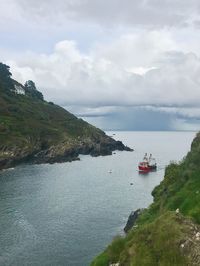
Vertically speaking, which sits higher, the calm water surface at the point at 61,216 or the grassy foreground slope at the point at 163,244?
the grassy foreground slope at the point at 163,244

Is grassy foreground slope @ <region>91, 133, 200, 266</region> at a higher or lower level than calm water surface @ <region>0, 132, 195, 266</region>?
higher

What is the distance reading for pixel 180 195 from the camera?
61.9m

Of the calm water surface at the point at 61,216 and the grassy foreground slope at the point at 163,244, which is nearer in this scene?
the grassy foreground slope at the point at 163,244

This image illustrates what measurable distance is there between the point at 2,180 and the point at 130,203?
67.9 meters

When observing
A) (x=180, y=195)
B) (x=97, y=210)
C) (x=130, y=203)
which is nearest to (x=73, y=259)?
(x=180, y=195)

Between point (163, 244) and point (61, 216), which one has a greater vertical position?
point (163, 244)

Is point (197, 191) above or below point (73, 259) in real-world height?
above

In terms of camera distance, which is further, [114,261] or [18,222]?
[18,222]

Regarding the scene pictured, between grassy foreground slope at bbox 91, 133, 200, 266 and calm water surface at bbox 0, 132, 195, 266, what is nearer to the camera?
grassy foreground slope at bbox 91, 133, 200, 266

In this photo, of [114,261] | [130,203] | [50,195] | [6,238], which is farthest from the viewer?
[50,195]

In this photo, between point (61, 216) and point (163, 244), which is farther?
point (61, 216)

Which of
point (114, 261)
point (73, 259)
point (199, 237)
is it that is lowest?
point (73, 259)

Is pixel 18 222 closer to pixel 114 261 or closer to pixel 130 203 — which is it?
pixel 130 203

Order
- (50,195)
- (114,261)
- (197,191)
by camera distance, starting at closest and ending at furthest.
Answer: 1. (114,261)
2. (197,191)
3. (50,195)
